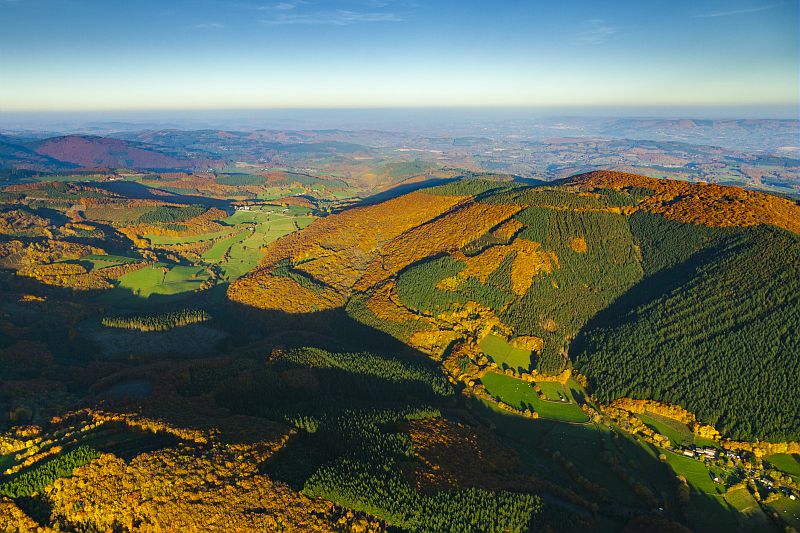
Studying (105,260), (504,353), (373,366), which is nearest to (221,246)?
(105,260)

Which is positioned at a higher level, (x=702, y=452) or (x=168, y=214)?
(x=168, y=214)

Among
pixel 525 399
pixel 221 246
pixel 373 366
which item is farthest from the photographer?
pixel 221 246

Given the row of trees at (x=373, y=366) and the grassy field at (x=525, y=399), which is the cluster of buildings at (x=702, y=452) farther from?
the row of trees at (x=373, y=366)

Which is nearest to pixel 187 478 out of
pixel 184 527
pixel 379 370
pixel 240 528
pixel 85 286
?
pixel 184 527

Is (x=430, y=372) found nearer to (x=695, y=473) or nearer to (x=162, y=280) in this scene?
(x=695, y=473)

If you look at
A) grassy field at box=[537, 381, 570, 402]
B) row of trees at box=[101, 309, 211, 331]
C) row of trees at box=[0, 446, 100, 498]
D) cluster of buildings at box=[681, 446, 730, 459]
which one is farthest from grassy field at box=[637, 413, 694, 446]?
row of trees at box=[101, 309, 211, 331]

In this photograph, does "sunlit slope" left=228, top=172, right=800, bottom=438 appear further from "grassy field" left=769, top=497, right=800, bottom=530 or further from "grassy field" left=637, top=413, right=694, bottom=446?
"grassy field" left=769, top=497, right=800, bottom=530

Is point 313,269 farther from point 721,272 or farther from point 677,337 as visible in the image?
point 721,272

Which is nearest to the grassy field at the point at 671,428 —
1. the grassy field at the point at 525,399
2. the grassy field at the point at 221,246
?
the grassy field at the point at 525,399
